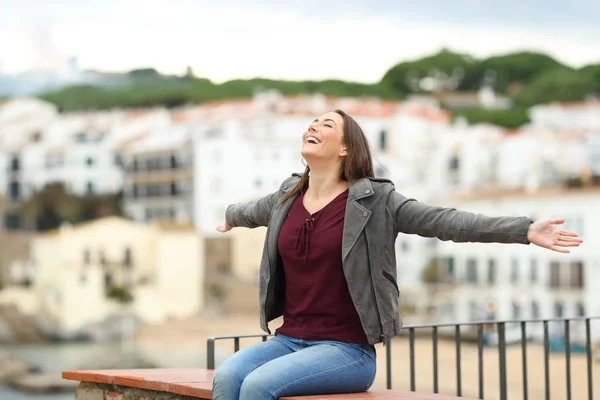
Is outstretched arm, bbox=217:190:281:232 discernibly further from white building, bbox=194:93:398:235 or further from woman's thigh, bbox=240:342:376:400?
white building, bbox=194:93:398:235

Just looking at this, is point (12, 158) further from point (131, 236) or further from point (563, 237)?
point (563, 237)

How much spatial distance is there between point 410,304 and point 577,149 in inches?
388

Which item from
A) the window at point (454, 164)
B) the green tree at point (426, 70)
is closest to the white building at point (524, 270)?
the window at point (454, 164)

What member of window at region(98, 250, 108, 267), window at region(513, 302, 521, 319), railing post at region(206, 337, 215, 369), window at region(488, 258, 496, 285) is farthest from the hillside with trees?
railing post at region(206, 337, 215, 369)

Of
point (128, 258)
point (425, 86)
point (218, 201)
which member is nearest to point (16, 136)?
point (128, 258)

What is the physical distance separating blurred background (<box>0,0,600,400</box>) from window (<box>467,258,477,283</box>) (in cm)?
8

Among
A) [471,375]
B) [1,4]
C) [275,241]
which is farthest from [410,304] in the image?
A: [275,241]

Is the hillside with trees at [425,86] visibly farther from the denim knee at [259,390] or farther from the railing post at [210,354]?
the denim knee at [259,390]

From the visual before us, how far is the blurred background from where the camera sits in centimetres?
4584

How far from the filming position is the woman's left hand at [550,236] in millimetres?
2826

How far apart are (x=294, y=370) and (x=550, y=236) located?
74 cm

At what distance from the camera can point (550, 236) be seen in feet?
9.32

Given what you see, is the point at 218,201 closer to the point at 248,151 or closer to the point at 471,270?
the point at 248,151

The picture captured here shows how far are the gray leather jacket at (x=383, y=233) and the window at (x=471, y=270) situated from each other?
42.8m
